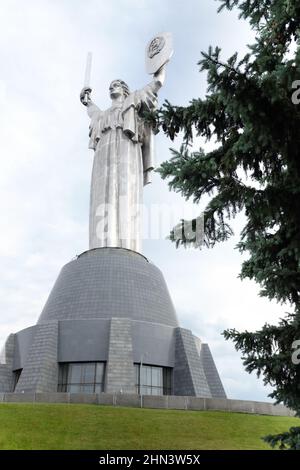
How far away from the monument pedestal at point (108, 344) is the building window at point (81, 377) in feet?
0.13

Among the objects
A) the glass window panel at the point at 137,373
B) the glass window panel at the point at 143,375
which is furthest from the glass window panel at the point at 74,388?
the glass window panel at the point at 143,375

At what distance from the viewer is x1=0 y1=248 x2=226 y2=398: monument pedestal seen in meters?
20.3

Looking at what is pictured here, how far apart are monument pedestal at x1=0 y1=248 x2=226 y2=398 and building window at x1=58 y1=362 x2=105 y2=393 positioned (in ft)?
0.13

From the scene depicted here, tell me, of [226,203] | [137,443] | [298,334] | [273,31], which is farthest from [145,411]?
[273,31]

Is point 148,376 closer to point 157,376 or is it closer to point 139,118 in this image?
point 157,376

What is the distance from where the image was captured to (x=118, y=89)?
29.2 m

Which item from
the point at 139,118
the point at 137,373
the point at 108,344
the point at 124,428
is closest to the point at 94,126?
the point at 139,118

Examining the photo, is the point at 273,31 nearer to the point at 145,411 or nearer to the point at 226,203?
the point at 226,203

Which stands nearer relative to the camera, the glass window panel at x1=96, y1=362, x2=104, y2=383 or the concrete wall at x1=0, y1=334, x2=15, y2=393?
the glass window panel at x1=96, y1=362, x2=104, y2=383

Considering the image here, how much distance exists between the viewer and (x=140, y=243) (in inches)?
1046

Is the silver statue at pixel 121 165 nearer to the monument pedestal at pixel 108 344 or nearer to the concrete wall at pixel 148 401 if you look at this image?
the monument pedestal at pixel 108 344

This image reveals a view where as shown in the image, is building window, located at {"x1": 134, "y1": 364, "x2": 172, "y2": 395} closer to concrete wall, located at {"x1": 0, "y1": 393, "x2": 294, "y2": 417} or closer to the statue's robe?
concrete wall, located at {"x1": 0, "y1": 393, "x2": 294, "y2": 417}

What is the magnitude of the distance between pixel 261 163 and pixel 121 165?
21.2 m

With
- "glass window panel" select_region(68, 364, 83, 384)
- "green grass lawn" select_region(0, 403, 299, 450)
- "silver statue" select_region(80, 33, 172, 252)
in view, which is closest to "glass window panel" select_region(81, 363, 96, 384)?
"glass window panel" select_region(68, 364, 83, 384)
